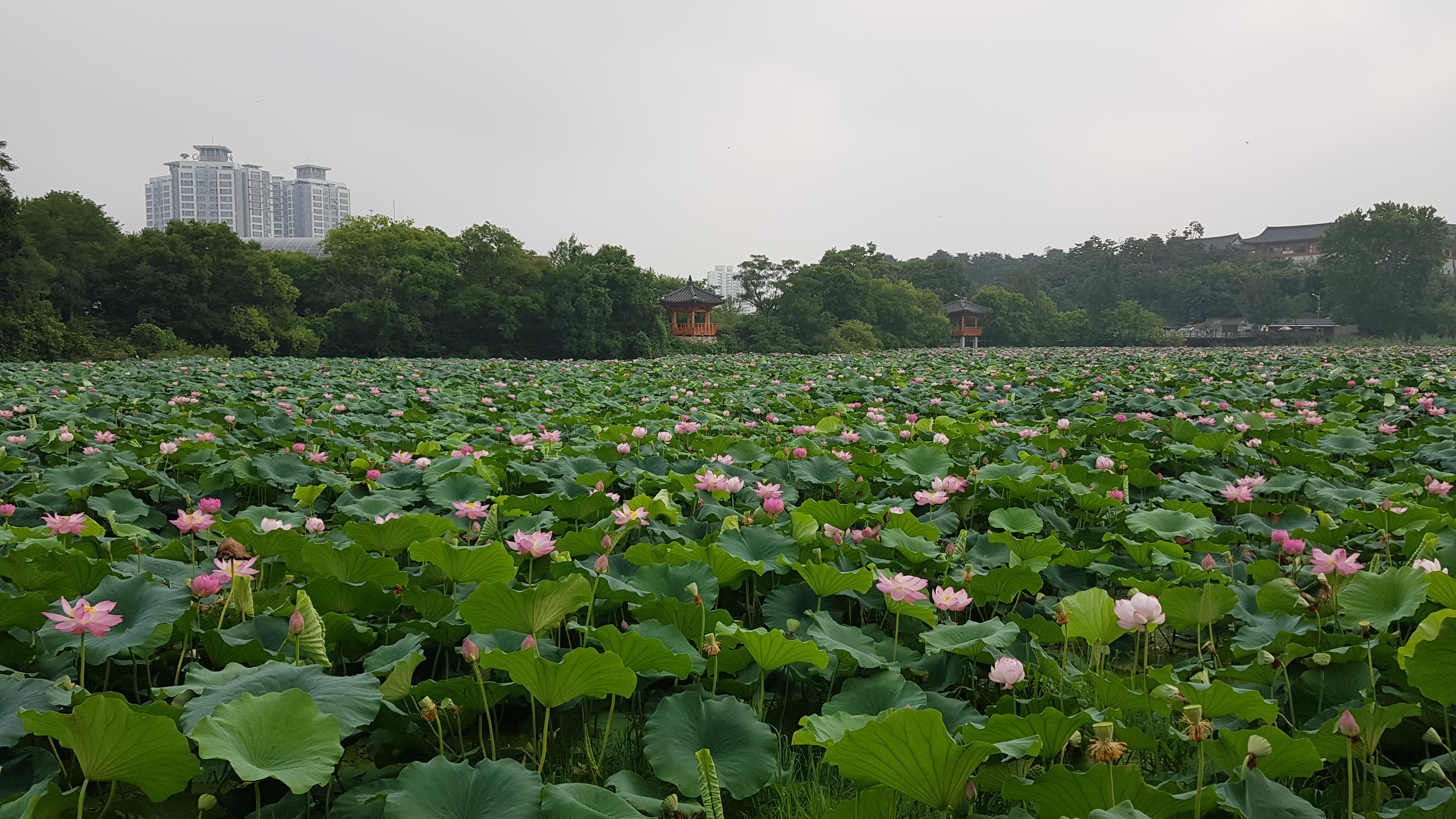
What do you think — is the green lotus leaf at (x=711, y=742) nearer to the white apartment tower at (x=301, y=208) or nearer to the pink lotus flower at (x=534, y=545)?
the pink lotus flower at (x=534, y=545)

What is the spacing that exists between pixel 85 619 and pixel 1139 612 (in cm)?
166

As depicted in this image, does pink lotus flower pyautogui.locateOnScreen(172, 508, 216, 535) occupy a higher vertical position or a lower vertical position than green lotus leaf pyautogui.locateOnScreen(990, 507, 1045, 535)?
higher

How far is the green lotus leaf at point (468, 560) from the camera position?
154 cm

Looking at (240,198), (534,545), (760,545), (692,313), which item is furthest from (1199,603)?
(240,198)

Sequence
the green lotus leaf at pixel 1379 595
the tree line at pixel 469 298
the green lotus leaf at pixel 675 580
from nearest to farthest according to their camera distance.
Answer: the green lotus leaf at pixel 1379 595
the green lotus leaf at pixel 675 580
the tree line at pixel 469 298

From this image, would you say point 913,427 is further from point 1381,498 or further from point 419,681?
point 419,681

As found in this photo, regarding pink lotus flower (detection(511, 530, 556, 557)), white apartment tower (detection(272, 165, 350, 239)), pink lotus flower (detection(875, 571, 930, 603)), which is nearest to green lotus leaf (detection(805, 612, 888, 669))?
pink lotus flower (detection(875, 571, 930, 603))

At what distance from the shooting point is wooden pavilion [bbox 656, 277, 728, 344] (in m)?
31.5

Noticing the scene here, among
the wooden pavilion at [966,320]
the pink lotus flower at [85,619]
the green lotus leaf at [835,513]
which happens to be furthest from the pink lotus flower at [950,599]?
the wooden pavilion at [966,320]

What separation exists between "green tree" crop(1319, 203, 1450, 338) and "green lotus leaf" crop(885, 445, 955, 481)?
1880 inches

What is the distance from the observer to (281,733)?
0.97m

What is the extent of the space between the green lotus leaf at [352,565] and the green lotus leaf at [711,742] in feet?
2.26

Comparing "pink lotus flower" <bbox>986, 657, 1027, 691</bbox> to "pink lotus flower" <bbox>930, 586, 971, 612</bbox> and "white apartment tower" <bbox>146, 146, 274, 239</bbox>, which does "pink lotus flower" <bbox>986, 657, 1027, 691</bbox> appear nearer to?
"pink lotus flower" <bbox>930, 586, 971, 612</bbox>

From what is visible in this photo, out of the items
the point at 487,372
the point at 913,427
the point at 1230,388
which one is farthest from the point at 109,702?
the point at 487,372
